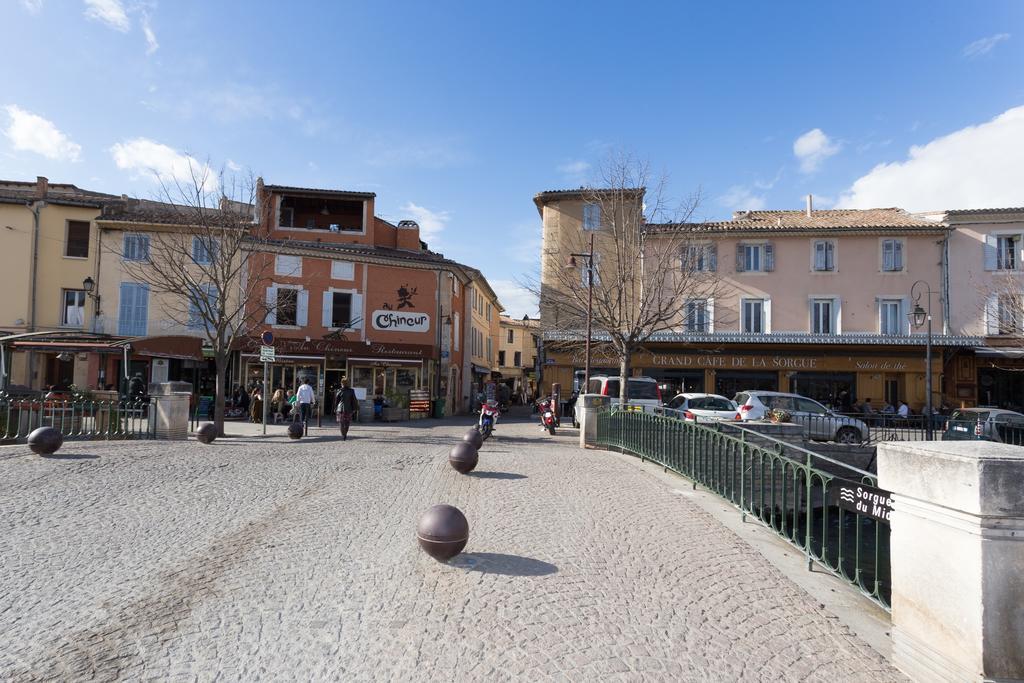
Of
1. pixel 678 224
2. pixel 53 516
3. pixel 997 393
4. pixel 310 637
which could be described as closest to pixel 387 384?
pixel 678 224

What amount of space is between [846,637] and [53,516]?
284 inches

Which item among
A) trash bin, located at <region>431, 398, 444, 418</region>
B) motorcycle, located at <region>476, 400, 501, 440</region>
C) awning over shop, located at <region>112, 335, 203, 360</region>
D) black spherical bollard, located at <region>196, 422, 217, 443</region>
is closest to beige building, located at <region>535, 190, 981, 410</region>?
trash bin, located at <region>431, 398, 444, 418</region>

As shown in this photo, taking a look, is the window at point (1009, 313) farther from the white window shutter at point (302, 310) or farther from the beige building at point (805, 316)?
the white window shutter at point (302, 310)

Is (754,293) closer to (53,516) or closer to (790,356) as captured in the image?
(790,356)

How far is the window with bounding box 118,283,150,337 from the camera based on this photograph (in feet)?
80.4

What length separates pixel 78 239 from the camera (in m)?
24.9

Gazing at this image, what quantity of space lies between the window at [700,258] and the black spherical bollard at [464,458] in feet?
46.5

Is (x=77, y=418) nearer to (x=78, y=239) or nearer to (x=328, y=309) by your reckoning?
(x=328, y=309)

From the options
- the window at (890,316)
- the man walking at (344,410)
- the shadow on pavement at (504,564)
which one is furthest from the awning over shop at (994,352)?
the shadow on pavement at (504,564)

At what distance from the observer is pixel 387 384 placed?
25.3m

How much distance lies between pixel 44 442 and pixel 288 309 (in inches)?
607

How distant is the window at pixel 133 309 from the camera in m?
24.5

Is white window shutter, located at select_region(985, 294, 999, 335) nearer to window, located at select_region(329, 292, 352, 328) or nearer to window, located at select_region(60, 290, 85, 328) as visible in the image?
window, located at select_region(329, 292, 352, 328)

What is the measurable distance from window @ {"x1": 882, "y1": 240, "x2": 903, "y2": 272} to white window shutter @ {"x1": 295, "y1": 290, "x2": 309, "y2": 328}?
25284 mm
